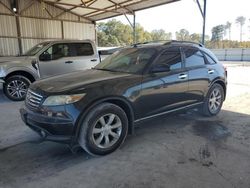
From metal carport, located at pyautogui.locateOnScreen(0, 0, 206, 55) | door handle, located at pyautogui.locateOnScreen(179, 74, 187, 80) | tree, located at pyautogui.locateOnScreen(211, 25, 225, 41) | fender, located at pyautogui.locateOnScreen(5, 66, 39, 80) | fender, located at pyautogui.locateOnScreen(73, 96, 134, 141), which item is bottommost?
fender, located at pyautogui.locateOnScreen(73, 96, 134, 141)

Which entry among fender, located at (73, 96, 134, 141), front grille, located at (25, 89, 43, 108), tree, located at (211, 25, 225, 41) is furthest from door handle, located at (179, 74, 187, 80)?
tree, located at (211, 25, 225, 41)

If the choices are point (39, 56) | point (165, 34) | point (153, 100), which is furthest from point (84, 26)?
point (165, 34)

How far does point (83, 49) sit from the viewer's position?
7781mm

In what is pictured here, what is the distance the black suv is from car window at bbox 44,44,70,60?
11.1ft

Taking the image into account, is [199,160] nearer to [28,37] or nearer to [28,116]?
[28,116]

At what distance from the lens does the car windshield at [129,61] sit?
12.5 ft

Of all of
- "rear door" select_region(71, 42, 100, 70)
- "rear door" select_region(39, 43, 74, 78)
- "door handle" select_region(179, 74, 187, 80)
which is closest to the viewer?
"door handle" select_region(179, 74, 187, 80)

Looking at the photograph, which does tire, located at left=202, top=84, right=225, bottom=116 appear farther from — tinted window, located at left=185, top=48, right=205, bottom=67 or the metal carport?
the metal carport

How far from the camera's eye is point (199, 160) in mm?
3098

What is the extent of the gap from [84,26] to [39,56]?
12.0 m

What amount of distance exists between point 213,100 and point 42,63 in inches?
203

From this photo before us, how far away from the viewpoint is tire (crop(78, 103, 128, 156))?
3047mm

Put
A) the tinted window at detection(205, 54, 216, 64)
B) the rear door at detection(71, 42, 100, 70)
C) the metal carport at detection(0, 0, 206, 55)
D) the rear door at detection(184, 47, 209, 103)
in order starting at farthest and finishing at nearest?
1. the metal carport at detection(0, 0, 206, 55)
2. the rear door at detection(71, 42, 100, 70)
3. the tinted window at detection(205, 54, 216, 64)
4. the rear door at detection(184, 47, 209, 103)

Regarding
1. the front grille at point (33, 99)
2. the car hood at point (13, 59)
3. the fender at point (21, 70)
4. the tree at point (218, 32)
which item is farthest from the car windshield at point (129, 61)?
the tree at point (218, 32)
